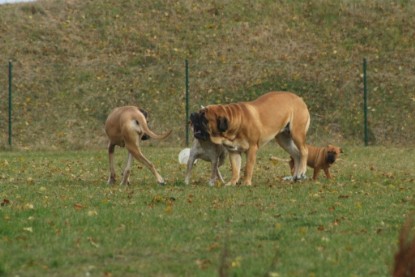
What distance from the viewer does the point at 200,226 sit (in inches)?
391

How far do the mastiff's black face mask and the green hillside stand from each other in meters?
13.4

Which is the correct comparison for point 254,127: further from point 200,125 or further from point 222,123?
point 200,125

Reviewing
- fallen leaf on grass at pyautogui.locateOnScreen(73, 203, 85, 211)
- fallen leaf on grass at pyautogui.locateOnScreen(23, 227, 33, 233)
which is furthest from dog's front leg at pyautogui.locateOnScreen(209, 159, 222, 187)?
fallen leaf on grass at pyautogui.locateOnScreen(23, 227, 33, 233)

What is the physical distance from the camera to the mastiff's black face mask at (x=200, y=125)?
14578 millimetres

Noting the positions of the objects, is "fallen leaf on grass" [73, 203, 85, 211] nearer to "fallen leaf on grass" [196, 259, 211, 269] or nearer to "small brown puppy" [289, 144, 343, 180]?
"fallen leaf on grass" [196, 259, 211, 269]

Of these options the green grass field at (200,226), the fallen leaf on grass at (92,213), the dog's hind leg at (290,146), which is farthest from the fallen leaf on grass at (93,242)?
the dog's hind leg at (290,146)

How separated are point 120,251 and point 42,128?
68.2ft

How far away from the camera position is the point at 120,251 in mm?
8484

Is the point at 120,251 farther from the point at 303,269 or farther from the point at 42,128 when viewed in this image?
the point at 42,128

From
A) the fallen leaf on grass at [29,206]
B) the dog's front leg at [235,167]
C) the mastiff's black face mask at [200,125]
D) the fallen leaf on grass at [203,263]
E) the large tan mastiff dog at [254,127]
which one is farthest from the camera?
the dog's front leg at [235,167]

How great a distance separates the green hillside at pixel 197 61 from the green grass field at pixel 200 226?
1231 cm

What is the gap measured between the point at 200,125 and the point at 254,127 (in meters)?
0.96

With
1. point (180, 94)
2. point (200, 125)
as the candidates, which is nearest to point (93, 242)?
point (200, 125)

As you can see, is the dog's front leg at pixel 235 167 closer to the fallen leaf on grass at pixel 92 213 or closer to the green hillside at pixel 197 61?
the fallen leaf on grass at pixel 92 213
